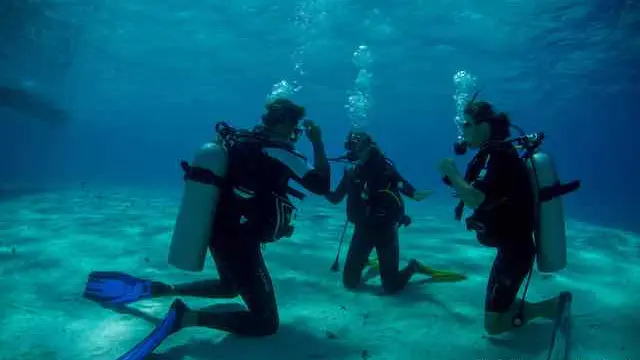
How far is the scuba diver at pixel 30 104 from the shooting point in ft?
102

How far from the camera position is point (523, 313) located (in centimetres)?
479

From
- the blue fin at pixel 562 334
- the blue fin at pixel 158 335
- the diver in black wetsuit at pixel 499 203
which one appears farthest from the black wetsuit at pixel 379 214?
the blue fin at pixel 158 335

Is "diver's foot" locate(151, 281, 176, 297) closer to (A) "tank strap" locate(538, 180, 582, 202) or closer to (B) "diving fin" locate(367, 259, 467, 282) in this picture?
(B) "diving fin" locate(367, 259, 467, 282)

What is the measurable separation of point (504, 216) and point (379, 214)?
2318 millimetres

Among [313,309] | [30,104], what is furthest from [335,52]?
[313,309]

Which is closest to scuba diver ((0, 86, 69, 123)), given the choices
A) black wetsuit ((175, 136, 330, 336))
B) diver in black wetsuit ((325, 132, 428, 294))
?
diver in black wetsuit ((325, 132, 428, 294))

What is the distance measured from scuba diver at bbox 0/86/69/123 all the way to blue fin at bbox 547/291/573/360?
36.1 m

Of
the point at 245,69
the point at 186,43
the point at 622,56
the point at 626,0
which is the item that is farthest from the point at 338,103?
the point at 626,0

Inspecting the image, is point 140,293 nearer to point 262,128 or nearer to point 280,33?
point 262,128

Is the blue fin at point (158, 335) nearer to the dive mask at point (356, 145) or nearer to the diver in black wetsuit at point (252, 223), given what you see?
the diver in black wetsuit at point (252, 223)

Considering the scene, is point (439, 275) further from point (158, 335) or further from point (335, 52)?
point (335, 52)

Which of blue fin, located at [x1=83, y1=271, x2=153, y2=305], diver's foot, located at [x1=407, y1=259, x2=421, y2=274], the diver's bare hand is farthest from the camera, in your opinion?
diver's foot, located at [x1=407, y1=259, x2=421, y2=274]

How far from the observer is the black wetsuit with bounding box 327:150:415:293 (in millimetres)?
6531

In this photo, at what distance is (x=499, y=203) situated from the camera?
170 inches
